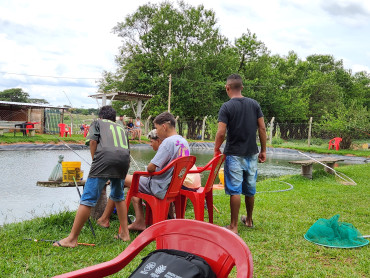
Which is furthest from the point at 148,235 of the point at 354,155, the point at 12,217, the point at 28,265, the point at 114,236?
the point at 354,155

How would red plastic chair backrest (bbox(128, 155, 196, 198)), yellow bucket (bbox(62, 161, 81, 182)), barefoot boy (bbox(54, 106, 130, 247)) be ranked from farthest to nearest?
yellow bucket (bbox(62, 161, 81, 182)) → red plastic chair backrest (bbox(128, 155, 196, 198)) → barefoot boy (bbox(54, 106, 130, 247))

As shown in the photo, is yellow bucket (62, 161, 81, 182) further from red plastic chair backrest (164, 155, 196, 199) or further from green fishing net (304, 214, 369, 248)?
green fishing net (304, 214, 369, 248)

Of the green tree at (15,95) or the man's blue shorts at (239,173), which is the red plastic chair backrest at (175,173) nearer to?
the man's blue shorts at (239,173)

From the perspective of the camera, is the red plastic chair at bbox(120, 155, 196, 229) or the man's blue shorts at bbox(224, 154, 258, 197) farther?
the man's blue shorts at bbox(224, 154, 258, 197)

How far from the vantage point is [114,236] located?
3.87m

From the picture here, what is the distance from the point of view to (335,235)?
3.81m

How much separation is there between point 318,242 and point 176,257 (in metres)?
2.52

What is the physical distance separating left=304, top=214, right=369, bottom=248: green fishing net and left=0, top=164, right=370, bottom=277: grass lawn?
101 mm

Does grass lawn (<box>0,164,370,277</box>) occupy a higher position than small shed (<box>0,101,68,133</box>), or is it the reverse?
small shed (<box>0,101,68,133</box>)

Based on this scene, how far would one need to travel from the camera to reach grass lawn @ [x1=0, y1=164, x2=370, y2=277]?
118 inches

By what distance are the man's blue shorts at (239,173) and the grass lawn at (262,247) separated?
52 centimetres

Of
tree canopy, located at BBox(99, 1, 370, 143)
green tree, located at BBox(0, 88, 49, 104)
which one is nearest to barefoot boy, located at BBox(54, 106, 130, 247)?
tree canopy, located at BBox(99, 1, 370, 143)

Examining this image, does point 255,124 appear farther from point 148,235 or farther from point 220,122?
point 148,235

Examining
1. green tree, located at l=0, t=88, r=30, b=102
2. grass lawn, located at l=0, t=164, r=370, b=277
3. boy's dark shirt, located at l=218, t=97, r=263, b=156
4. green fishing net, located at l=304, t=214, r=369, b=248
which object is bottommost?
grass lawn, located at l=0, t=164, r=370, b=277
